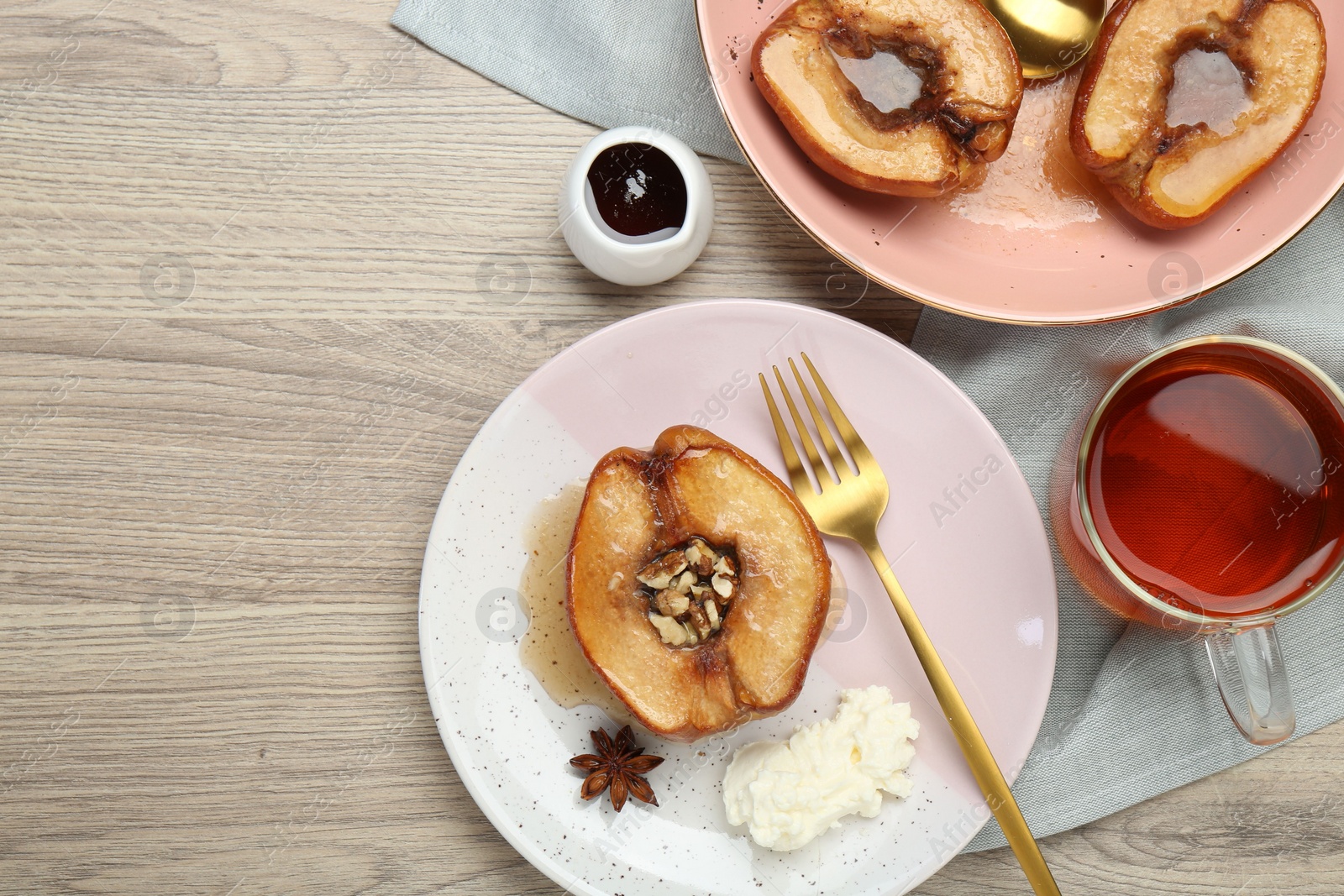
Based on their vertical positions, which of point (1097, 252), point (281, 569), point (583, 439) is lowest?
point (281, 569)

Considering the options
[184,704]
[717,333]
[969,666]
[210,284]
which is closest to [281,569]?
[184,704]

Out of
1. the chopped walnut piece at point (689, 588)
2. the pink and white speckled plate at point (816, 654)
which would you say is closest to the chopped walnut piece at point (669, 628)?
the chopped walnut piece at point (689, 588)

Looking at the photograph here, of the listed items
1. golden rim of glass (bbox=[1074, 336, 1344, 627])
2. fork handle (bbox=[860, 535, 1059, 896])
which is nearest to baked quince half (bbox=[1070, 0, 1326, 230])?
golden rim of glass (bbox=[1074, 336, 1344, 627])

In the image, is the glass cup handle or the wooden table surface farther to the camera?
the wooden table surface

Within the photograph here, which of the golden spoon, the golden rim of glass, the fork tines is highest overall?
the golden spoon

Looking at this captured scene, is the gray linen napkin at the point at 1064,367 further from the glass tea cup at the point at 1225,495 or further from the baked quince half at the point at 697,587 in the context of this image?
the baked quince half at the point at 697,587

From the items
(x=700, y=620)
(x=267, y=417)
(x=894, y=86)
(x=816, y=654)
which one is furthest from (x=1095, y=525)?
(x=267, y=417)

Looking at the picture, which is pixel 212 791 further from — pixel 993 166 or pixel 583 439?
pixel 993 166

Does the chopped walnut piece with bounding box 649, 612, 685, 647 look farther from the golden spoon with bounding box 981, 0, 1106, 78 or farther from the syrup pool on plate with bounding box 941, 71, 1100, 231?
the golden spoon with bounding box 981, 0, 1106, 78
